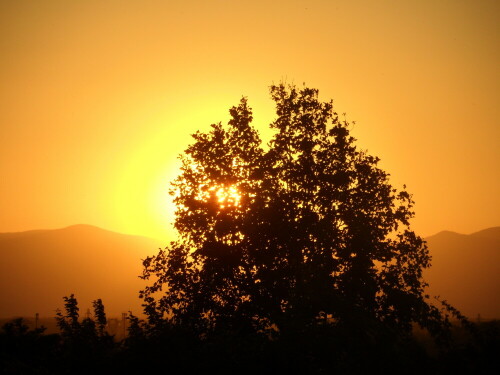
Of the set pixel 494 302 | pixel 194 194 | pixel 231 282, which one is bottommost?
pixel 494 302

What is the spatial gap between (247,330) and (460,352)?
11592mm

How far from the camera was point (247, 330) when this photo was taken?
20.2 m

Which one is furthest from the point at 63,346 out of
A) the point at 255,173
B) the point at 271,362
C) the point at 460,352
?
the point at 255,173

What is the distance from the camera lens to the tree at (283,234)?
21312mm

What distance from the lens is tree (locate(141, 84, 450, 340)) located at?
21312 millimetres

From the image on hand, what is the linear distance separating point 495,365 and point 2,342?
38.7ft

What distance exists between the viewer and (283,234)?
73.6 ft

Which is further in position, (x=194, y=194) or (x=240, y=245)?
(x=194, y=194)

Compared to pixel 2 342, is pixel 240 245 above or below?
above

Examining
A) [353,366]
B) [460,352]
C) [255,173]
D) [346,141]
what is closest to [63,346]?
[353,366]

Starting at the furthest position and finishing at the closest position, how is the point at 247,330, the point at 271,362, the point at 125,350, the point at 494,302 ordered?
the point at 494,302, the point at 247,330, the point at 125,350, the point at 271,362

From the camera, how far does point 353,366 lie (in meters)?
10.3

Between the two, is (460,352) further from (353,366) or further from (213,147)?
(213,147)

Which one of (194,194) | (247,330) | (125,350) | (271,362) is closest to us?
(271,362)
